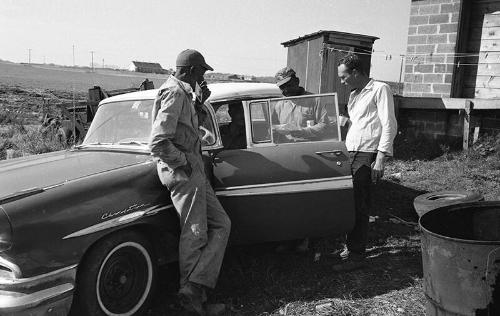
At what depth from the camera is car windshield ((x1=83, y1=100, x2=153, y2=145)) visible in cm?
427

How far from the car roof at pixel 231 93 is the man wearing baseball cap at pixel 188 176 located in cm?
85

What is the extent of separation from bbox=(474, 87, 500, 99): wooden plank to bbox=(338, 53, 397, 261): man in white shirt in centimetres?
593

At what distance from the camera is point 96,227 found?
319 cm

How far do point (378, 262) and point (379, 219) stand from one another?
1461 millimetres

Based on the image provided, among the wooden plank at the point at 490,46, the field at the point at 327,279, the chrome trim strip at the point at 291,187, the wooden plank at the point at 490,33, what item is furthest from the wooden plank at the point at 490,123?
the chrome trim strip at the point at 291,187

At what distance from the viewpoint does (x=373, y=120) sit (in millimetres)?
4281

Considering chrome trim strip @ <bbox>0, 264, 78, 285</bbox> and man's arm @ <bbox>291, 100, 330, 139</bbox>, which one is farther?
man's arm @ <bbox>291, 100, 330, 139</bbox>

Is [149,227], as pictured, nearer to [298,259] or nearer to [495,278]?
[298,259]

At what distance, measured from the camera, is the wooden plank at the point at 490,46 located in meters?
8.89

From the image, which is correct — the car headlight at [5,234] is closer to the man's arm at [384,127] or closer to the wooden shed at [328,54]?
the man's arm at [384,127]

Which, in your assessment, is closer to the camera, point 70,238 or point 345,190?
point 70,238

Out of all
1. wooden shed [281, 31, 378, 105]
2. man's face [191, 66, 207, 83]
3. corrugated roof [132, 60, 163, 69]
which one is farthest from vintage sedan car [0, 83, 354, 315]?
corrugated roof [132, 60, 163, 69]

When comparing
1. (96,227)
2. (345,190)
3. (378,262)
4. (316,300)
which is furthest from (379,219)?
(96,227)

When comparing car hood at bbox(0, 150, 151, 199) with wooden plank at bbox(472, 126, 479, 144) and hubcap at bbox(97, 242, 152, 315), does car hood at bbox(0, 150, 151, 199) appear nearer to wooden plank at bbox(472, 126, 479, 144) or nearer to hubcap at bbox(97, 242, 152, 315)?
hubcap at bbox(97, 242, 152, 315)
